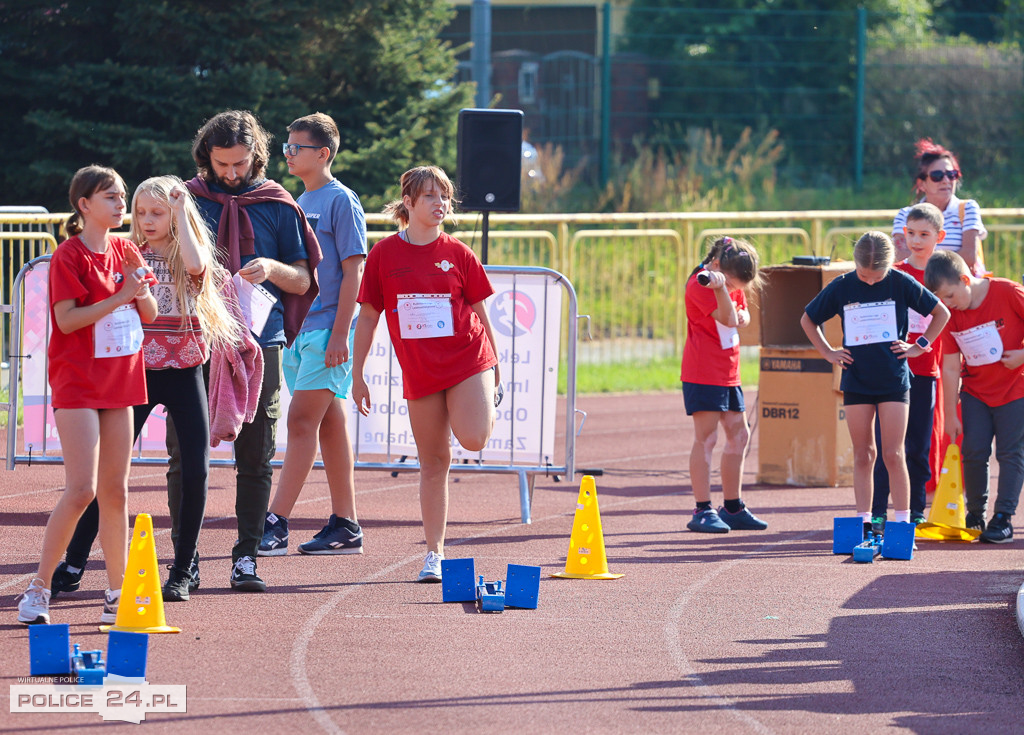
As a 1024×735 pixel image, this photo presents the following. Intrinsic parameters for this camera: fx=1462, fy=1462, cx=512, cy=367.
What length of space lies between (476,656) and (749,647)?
A: 115cm

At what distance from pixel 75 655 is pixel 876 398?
464cm

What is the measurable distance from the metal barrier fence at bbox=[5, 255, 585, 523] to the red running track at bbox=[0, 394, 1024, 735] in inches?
14.1

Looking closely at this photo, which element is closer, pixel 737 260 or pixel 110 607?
pixel 110 607

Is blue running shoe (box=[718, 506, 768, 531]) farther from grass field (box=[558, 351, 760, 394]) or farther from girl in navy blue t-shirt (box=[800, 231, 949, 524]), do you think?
grass field (box=[558, 351, 760, 394])

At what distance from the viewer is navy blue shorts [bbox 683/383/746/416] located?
887cm

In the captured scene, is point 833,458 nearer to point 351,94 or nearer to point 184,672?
point 184,672

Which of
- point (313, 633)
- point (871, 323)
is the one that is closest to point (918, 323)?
point (871, 323)

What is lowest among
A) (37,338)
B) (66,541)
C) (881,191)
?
(66,541)

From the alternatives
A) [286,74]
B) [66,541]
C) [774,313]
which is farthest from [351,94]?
[66,541]

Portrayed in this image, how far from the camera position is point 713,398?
8867 mm

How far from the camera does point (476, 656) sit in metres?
5.82

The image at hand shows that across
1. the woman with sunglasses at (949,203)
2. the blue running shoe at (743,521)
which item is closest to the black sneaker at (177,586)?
the blue running shoe at (743,521)

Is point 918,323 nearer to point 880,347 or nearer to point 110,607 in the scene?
point 880,347

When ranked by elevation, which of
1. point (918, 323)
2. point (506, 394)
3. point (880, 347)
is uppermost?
point (918, 323)
